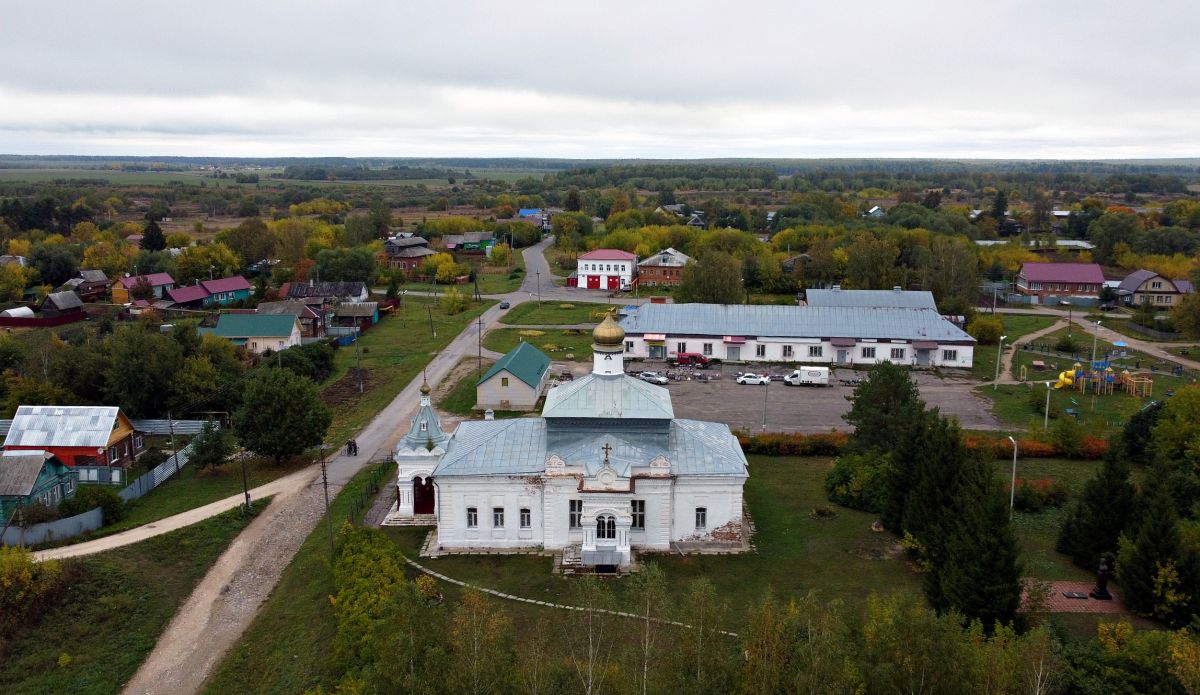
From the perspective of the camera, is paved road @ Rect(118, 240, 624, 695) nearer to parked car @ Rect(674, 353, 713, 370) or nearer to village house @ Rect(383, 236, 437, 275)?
parked car @ Rect(674, 353, 713, 370)

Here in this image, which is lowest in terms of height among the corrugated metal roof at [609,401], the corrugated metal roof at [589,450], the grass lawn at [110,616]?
the grass lawn at [110,616]

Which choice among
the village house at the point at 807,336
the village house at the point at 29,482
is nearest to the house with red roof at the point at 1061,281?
the village house at the point at 807,336

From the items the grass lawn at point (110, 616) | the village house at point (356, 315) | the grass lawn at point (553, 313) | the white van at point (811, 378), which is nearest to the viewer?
the grass lawn at point (110, 616)

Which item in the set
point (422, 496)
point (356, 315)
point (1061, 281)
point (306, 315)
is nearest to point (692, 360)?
point (356, 315)

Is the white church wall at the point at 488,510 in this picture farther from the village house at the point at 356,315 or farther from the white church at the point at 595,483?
the village house at the point at 356,315

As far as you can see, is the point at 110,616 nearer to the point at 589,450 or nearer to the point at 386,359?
the point at 589,450

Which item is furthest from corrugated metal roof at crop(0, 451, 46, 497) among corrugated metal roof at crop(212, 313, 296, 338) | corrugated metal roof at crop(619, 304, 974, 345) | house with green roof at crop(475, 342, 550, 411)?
corrugated metal roof at crop(619, 304, 974, 345)

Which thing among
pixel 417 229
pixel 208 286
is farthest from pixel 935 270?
pixel 417 229
